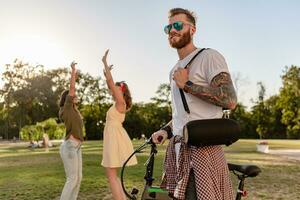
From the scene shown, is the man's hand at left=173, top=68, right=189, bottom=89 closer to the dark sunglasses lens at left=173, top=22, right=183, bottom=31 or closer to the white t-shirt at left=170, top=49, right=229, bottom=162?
the white t-shirt at left=170, top=49, right=229, bottom=162

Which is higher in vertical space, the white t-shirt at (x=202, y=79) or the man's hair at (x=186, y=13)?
the man's hair at (x=186, y=13)

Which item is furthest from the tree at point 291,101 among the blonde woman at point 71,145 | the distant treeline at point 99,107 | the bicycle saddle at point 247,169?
the bicycle saddle at point 247,169

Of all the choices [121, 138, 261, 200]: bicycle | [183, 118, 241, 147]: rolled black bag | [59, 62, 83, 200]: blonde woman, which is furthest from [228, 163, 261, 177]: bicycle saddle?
[59, 62, 83, 200]: blonde woman

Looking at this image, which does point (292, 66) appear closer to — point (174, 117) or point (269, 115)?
point (269, 115)

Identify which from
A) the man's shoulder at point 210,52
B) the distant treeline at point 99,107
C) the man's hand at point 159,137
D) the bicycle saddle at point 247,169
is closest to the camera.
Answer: the man's shoulder at point 210,52

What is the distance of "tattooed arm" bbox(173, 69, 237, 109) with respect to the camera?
299cm

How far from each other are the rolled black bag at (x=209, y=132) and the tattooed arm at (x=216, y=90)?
5.0 inches

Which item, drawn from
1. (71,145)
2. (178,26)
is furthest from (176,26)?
(71,145)

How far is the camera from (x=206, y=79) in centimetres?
317

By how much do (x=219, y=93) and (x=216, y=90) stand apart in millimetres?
30

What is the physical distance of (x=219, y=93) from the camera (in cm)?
299

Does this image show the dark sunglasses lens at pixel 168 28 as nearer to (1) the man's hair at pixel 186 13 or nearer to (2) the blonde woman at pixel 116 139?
(1) the man's hair at pixel 186 13

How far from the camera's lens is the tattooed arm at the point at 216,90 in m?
2.99

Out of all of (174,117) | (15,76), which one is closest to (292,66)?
(15,76)
